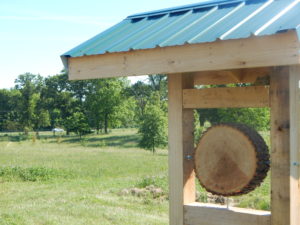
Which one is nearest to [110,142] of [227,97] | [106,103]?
[106,103]

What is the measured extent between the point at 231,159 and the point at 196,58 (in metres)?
0.94

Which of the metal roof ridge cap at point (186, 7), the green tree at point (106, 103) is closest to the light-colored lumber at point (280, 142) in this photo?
the metal roof ridge cap at point (186, 7)

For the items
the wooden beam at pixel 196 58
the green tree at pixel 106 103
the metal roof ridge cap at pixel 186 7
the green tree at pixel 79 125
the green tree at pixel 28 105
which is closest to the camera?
the wooden beam at pixel 196 58

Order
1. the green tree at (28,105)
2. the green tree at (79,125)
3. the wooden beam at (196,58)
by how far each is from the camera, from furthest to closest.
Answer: the green tree at (28,105) → the green tree at (79,125) → the wooden beam at (196,58)

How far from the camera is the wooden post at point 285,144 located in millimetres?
3500

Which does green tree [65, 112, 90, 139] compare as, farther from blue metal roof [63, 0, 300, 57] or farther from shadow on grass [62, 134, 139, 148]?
blue metal roof [63, 0, 300, 57]

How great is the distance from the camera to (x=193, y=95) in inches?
159

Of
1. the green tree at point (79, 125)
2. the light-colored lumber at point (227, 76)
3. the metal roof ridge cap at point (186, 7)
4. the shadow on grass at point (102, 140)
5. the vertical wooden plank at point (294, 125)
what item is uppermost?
the metal roof ridge cap at point (186, 7)

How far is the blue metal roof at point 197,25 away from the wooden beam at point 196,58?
0.05m

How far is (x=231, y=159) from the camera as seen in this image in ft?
12.5

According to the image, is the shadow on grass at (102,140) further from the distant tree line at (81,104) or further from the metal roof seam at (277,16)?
the metal roof seam at (277,16)

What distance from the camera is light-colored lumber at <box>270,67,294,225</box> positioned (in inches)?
139

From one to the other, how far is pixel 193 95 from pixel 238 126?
1.64 feet

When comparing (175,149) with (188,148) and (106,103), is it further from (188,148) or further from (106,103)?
(106,103)
